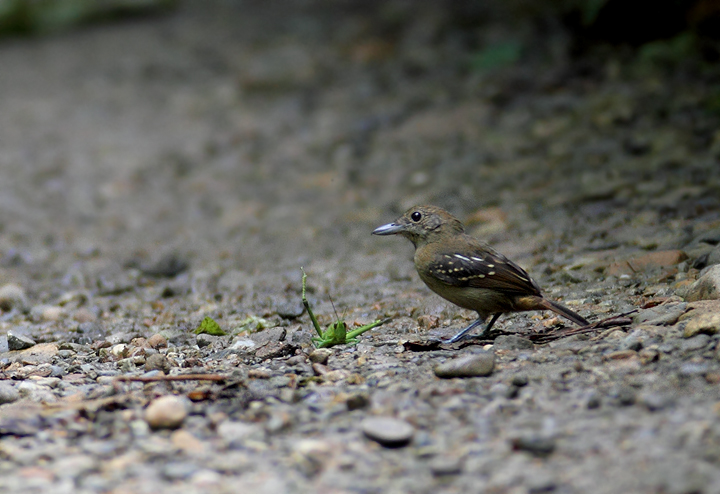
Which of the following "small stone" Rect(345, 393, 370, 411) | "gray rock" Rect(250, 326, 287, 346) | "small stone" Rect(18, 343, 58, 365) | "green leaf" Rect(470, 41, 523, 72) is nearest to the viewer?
"small stone" Rect(345, 393, 370, 411)

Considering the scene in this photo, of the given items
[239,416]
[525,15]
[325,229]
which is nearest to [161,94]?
[325,229]

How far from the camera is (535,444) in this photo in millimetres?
2395

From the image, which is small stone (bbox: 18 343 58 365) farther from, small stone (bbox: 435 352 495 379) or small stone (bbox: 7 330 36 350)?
small stone (bbox: 435 352 495 379)

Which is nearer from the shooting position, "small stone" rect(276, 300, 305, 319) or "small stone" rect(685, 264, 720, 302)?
"small stone" rect(685, 264, 720, 302)

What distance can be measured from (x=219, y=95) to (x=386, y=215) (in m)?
3.96

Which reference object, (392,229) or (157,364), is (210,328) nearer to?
(157,364)

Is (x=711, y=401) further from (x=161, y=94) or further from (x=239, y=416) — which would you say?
(x=161, y=94)

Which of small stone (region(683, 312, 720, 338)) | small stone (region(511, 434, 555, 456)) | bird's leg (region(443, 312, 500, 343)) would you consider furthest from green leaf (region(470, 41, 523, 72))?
small stone (region(511, 434, 555, 456))

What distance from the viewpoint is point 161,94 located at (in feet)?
32.2

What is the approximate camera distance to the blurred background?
20.3ft

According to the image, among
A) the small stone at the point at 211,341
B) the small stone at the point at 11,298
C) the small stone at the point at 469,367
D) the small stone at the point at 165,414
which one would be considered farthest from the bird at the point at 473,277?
the small stone at the point at 11,298

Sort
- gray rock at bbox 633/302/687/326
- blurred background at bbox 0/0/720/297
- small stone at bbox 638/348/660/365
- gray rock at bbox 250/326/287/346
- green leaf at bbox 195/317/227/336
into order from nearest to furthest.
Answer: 1. small stone at bbox 638/348/660/365
2. gray rock at bbox 633/302/687/326
3. gray rock at bbox 250/326/287/346
4. green leaf at bbox 195/317/227/336
5. blurred background at bbox 0/0/720/297

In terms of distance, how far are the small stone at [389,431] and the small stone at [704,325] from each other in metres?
1.45

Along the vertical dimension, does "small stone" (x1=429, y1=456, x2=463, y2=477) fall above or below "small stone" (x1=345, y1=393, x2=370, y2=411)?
below
